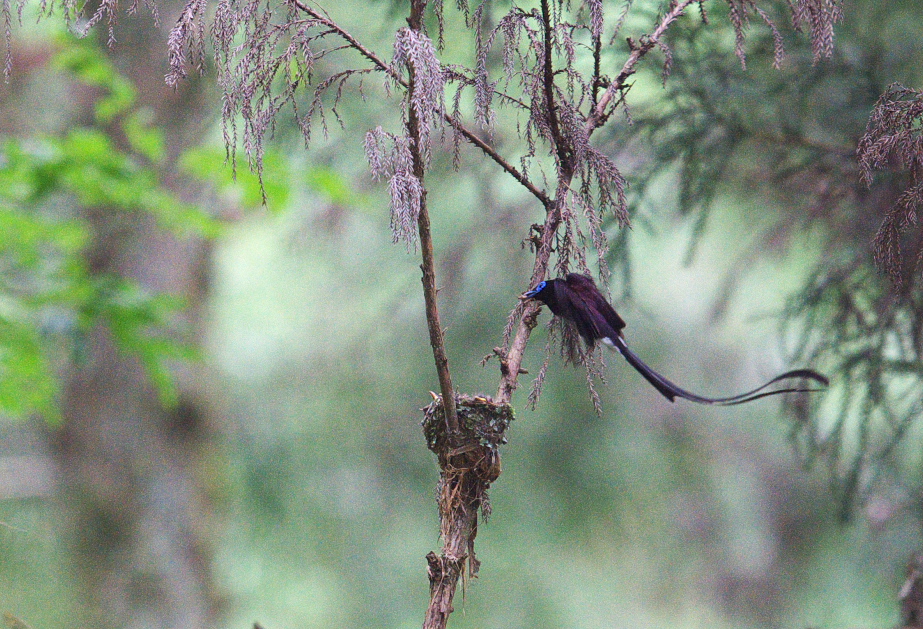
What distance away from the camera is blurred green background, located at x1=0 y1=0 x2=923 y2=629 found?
3.74 meters

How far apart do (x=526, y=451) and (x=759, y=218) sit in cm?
299

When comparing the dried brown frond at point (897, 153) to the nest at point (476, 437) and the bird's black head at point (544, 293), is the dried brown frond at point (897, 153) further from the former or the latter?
the nest at point (476, 437)

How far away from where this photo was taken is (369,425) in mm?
6906

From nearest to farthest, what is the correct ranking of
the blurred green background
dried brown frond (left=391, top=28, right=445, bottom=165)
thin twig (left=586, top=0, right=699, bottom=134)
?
dried brown frond (left=391, top=28, right=445, bottom=165) → thin twig (left=586, top=0, right=699, bottom=134) → the blurred green background

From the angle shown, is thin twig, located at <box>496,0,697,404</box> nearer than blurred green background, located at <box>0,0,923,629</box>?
Yes

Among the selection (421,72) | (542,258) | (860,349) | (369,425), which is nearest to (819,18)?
(542,258)

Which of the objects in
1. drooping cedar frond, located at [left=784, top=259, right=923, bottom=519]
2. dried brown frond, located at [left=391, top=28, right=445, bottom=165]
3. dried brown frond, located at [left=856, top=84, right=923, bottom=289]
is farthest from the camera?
drooping cedar frond, located at [left=784, top=259, right=923, bottom=519]

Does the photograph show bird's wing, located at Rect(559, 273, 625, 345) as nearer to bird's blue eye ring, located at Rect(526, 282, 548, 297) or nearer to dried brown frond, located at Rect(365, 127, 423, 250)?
bird's blue eye ring, located at Rect(526, 282, 548, 297)

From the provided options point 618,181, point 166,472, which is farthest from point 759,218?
point 166,472

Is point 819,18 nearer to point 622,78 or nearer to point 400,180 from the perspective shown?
point 622,78

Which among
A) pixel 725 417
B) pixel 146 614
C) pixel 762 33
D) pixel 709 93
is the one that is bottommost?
pixel 146 614

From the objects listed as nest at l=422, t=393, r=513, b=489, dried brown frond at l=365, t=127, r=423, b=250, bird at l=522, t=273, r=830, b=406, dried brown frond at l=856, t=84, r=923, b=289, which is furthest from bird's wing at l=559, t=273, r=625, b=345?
dried brown frond at l=856, t=84, r=923, b=289

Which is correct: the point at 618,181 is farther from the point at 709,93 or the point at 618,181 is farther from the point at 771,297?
the point at 771,297

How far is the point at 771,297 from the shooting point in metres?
7.31
